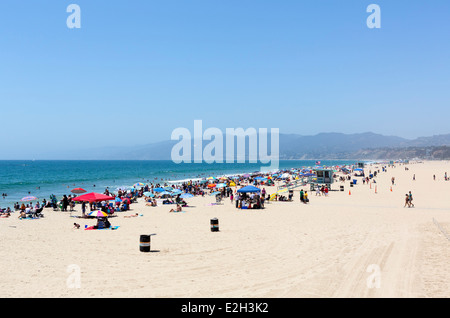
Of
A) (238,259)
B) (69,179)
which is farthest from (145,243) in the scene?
(69,179)

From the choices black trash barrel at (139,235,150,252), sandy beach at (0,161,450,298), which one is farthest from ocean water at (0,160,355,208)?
black trash barrel at (139,235,150,252)

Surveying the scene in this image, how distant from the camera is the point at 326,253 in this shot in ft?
35.2

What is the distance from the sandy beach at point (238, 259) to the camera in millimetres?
7715

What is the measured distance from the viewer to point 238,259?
33.4 feet

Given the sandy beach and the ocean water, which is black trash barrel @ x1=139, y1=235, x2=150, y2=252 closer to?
the sandy beach

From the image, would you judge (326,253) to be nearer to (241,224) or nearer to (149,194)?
(241,224)

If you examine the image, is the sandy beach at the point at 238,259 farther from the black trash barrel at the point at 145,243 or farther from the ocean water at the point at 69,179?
the ocean water at the point at 69,179

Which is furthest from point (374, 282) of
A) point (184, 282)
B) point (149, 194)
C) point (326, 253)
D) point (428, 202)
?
point (149, 194)

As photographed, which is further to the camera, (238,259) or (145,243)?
(145,243)

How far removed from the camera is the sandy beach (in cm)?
771

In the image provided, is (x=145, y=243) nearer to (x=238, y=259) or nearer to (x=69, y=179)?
(x=238, y=259)

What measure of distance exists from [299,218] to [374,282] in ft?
33.8

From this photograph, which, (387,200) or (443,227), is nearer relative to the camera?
(443,227)

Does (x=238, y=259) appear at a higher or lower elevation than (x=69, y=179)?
higher
